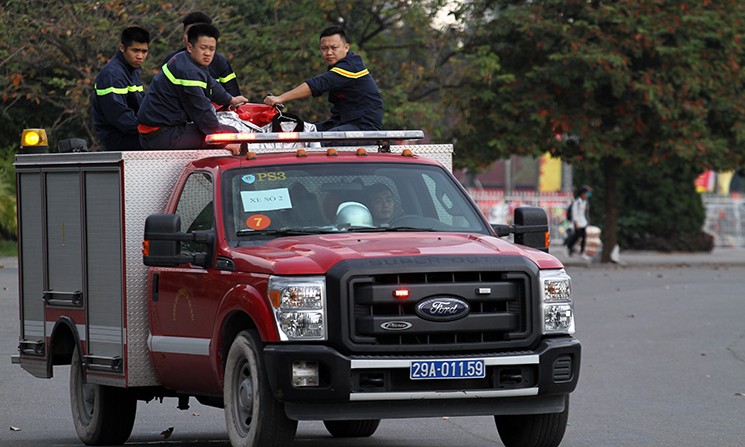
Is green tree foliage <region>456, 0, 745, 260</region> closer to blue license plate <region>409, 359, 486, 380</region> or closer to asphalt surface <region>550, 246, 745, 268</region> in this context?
asphalt surface <region>550, 246, 745, 268</region>

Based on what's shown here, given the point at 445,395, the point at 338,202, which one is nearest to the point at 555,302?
the point at 445,395

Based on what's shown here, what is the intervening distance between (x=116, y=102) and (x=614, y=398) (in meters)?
4.78

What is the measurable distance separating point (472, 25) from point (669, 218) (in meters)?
13.3

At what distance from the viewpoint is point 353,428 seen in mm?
11047

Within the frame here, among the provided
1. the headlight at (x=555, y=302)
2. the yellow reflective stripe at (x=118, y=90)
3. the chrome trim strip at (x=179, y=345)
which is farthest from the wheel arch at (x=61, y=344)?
the headlight at (x=555, y=302)

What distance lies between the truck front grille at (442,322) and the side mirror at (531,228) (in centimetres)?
107

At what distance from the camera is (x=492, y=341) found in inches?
338

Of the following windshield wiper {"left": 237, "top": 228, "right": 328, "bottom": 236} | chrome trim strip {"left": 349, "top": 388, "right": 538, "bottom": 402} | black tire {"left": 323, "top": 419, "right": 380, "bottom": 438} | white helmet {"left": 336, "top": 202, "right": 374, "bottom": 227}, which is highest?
white helmet {"left": 336, "top": 202, "right": 374, "bottom": 227}

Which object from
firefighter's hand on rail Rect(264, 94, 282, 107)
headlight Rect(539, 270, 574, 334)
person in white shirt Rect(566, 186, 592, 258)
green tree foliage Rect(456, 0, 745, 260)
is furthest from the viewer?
person in white shirt Rect(566, 186, 592, 258)

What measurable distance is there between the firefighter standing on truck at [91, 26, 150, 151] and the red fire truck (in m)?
0.92

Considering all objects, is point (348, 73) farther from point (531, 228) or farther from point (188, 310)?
point (188, 310)

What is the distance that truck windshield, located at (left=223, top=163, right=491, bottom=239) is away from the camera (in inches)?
369

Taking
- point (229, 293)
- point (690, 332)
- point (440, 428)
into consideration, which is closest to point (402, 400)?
point (229, 293)

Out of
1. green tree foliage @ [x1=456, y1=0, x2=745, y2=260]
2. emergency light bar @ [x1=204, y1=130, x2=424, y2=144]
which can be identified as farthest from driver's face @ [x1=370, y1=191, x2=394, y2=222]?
green tree foliage @ [x1=456, y1=0, x2=745, y2=260]
